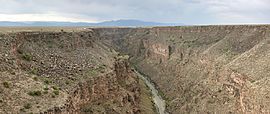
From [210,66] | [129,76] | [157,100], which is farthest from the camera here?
[157,100]

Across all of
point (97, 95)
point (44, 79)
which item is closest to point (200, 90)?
point (97, 95)

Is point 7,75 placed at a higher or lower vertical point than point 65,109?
higher

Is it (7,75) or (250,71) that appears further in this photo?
(250,71)

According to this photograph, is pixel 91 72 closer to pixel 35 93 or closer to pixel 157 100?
pixel 35 93


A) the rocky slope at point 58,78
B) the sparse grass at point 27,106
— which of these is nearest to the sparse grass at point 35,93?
the rocky slope at point 58,78

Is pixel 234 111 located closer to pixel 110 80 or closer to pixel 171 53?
pixel 110 80

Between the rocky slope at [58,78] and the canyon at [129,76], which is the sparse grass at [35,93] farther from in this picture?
the canyon at [129,76]

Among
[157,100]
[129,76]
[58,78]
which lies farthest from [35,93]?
[157,100]
